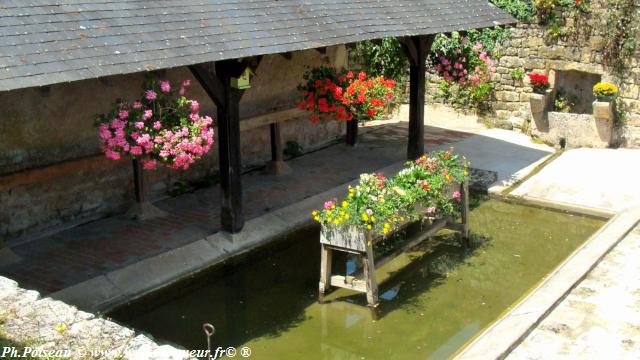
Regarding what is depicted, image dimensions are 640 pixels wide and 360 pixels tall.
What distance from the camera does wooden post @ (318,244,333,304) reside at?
21.7 ft

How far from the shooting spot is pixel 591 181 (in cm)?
1016

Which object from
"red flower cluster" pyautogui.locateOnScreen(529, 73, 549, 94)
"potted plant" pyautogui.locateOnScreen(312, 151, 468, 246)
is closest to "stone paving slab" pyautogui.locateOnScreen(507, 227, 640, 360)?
"potted plant" pyautogui.locateOnScreen(312, 151, 468, 246)

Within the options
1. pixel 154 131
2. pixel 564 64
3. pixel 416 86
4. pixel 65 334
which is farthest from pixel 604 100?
pixel 65 334

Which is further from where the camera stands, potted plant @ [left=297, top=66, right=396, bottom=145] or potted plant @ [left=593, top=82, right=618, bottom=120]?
potted plant @ [left=593, top=82, right=618, bottom=120]

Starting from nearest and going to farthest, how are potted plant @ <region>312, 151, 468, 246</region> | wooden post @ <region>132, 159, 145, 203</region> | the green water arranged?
the green water, potted plant @ <region>312, 151, 468, 246</region>, wooden post @ <region>132, 159, 145, 203</region>

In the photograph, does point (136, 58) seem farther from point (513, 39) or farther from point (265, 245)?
point (513, 39)

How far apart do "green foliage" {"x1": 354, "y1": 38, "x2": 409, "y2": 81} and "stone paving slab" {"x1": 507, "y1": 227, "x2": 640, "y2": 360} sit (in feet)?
22.6

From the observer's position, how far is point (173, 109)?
22.5ft

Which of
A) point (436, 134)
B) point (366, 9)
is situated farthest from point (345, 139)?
point (366, 9)

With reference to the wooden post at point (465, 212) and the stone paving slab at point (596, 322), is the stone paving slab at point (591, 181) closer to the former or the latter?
the wooden post at point (465, 212)

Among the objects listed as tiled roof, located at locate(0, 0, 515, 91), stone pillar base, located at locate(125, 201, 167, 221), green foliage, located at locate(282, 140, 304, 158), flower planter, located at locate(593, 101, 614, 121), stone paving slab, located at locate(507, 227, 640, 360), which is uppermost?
tiled roof, located at locate(0, 0, 515, 91)

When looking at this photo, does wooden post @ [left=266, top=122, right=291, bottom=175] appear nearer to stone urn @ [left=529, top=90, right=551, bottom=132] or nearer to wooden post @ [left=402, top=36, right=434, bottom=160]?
wooden post @ [left=402, top=36, right=434, bottom=160]

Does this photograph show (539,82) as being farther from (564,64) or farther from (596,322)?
(596,322)

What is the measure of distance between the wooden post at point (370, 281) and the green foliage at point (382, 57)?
7.17 metres
